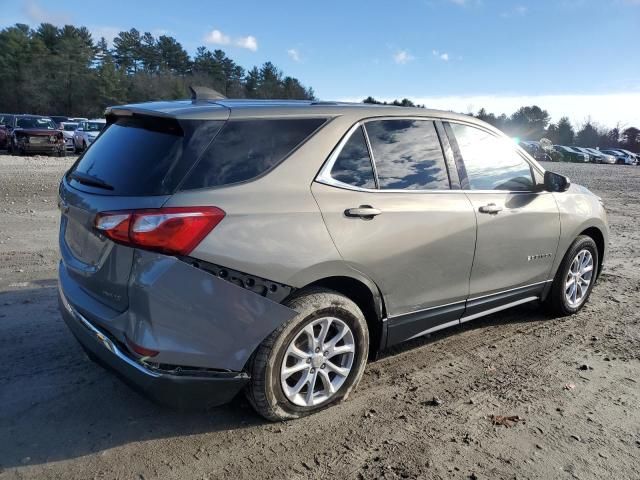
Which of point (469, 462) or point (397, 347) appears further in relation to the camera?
point (397, 347)

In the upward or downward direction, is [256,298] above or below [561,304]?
above

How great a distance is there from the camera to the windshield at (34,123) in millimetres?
23413

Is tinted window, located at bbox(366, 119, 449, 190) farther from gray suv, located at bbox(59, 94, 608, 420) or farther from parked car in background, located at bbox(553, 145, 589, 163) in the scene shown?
parked car in background, located at bbox(553, 145, 589, 163)

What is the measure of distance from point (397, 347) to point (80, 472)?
244 centimetres

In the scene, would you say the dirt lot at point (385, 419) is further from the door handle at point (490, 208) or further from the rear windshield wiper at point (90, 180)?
the rear windshield wiper at point (90, 180)

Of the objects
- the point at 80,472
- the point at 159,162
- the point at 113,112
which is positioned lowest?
the point at 80,472

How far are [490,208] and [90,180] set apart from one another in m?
2.80

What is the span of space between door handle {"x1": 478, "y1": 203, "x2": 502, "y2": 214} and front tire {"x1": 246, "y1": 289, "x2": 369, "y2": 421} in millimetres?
1345

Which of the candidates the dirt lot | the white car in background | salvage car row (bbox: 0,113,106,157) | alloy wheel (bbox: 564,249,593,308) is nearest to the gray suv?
the dirt lot

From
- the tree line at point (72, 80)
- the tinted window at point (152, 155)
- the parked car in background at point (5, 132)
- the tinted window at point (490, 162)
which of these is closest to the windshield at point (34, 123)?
the parked car in background at point (5, 132)

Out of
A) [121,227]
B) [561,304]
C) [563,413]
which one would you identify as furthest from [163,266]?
[561,304]

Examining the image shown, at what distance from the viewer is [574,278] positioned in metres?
4.95

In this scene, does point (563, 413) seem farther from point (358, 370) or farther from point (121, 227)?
point (121, 227)

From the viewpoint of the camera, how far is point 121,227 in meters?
2.58
